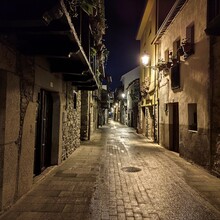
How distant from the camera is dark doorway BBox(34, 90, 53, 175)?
267 inches

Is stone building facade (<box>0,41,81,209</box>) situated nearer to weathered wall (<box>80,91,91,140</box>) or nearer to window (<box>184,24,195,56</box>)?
window (<box>184,24,195,56</box>)

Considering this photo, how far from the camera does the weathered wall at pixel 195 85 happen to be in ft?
25.0

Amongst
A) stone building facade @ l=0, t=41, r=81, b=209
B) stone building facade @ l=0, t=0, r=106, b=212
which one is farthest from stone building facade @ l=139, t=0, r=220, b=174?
stone building facade @ l=0, t=41, r=81, b=209

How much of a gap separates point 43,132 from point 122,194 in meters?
3.33

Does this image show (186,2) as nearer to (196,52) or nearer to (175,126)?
(196,52)

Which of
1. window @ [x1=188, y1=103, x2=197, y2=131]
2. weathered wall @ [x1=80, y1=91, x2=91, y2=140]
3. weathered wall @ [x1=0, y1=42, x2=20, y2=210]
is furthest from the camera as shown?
weathered wall @ [x1=80, y1=91, x2=91, y2=140]

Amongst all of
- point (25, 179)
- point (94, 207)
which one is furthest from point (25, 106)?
point (94, 207)

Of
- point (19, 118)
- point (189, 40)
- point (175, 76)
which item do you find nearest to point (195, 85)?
point (189, 40)

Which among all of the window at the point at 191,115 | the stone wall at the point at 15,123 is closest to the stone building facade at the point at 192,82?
the window at the point at 191,115

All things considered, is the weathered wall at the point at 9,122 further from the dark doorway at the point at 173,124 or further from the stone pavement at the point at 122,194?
the dark doorway at the point at 173,124

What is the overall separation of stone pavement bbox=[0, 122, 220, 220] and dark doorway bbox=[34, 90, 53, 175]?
448mm

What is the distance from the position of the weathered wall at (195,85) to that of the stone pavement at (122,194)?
0.86m

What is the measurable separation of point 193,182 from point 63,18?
514 centimetres

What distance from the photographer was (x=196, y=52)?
845 centimetres
